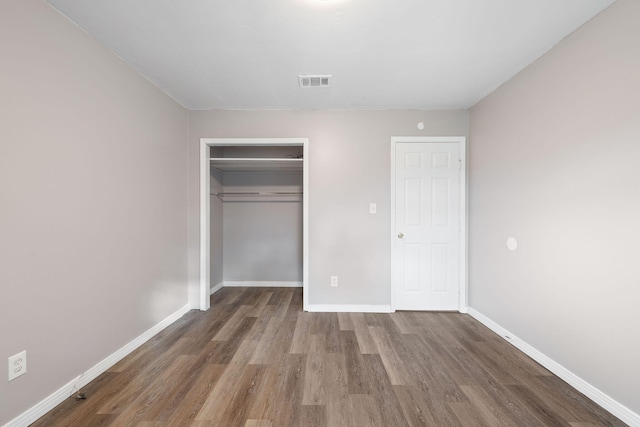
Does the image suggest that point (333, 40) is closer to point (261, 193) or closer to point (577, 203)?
point (577, 203)

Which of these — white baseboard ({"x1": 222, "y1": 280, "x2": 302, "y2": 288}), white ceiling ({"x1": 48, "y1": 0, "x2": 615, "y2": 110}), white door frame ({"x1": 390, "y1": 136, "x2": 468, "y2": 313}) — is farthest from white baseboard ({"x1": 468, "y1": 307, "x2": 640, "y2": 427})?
white baseboard ({"x1": 222, "y1": 280, "x2": 302, "y2": 288})

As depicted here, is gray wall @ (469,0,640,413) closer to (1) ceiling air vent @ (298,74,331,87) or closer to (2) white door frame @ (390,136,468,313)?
(2) white door frame @ (390,136,468,313)

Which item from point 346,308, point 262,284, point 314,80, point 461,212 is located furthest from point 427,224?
point 262,284

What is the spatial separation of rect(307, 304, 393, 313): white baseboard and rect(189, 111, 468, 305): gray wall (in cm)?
5

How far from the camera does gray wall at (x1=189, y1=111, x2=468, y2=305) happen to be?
3238 mm

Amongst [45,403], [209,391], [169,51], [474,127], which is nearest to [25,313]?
[45,403]

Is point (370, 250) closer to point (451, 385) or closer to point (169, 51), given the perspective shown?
point (451, 385)

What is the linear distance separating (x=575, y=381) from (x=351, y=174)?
2582 millimetres

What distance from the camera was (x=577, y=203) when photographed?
1859 millimetres

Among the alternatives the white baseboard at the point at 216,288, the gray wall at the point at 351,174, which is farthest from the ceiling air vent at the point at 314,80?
the white baseboard at the point at 216,288

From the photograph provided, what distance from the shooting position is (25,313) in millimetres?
1488

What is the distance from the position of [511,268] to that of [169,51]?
3560mm

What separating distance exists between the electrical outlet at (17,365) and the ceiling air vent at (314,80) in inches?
108

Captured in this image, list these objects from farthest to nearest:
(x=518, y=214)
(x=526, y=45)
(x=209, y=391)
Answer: (x=518, y=214) < (x=526, y=45) < (x=209, y=391)
